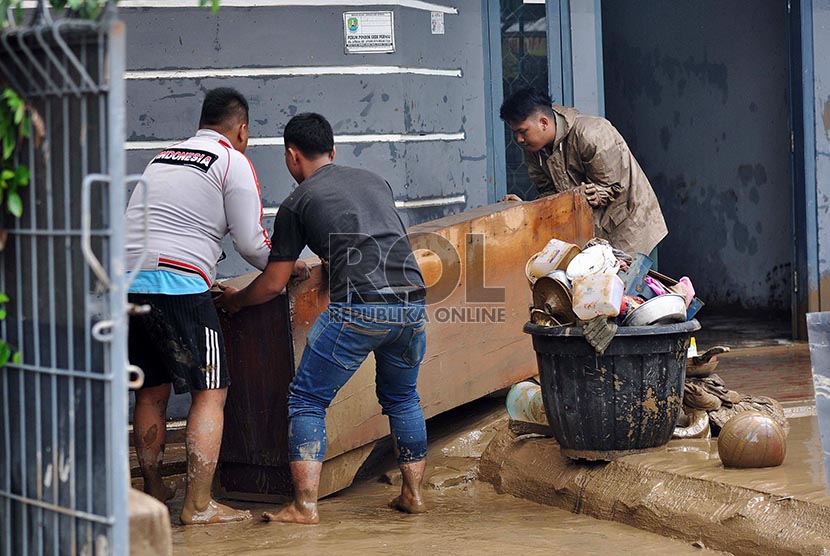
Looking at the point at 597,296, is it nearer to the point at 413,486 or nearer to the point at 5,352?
the point at 413,486

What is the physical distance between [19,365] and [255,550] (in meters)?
1.98

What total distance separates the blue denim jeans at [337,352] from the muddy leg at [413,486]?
19.2 inches

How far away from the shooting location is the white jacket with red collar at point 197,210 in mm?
4859

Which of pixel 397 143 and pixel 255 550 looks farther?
pixel 397 143

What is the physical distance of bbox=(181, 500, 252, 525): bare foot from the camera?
499 cm

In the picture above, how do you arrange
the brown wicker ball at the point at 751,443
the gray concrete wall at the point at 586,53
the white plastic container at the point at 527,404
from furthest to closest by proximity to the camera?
the gray concrete wall at the point at 586,53
the white plastic container at the point at 527,404
the brown wicker ball at the point at 751,443

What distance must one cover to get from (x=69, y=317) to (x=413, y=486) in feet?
9.22

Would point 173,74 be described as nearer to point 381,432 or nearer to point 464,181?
point 464,181

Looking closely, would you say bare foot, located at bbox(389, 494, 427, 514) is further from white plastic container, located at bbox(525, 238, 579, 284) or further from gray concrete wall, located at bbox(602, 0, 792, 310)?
gray concrete wall, located at bbox(602, 0, 792, 310)

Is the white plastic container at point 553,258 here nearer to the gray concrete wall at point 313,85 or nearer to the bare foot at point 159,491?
the gray concrete wall at point 313,85

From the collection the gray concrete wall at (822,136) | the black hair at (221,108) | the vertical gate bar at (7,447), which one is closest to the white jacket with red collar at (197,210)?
the black hair at (221,108)

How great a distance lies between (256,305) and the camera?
17.0ft

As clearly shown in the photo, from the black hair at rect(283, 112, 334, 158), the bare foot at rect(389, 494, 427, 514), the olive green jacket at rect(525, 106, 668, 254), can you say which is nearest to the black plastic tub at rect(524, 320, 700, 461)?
the bare foot at rect(389, 494, 427, 514)

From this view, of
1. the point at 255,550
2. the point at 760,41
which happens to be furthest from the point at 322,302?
the point at 760,41
